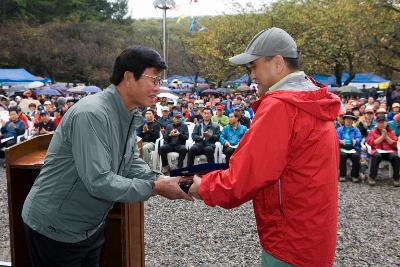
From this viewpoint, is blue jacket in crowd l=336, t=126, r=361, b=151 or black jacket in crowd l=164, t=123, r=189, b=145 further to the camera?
black jacket in crowd l=164, t=123, r=189, b=145

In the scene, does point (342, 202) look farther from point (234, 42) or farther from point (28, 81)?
point (28, 81)

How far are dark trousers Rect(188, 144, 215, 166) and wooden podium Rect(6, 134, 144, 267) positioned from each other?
639 cm

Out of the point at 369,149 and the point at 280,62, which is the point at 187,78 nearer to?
the point at 369,149

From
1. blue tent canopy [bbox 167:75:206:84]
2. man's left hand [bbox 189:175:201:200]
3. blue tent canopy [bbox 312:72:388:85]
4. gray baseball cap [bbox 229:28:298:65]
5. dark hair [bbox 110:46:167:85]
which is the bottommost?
blue tent canopy [bbox 167:75:206:84]

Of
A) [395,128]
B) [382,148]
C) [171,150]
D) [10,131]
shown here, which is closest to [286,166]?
[382,148]

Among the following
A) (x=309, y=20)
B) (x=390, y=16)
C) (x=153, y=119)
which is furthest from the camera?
(x=309, y=20)

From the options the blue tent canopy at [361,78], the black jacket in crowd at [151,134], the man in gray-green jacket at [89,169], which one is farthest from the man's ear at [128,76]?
the blue tent canopy at [361,78]

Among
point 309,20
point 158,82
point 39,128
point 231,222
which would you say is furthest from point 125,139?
point 309,20

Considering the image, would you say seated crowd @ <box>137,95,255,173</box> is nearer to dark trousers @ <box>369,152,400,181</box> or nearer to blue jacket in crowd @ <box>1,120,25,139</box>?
dark trousers @ <box>369,152,400,181</box>

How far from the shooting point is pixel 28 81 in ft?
96.8

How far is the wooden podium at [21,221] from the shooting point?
2.65 m

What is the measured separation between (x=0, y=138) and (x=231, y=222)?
7.02m

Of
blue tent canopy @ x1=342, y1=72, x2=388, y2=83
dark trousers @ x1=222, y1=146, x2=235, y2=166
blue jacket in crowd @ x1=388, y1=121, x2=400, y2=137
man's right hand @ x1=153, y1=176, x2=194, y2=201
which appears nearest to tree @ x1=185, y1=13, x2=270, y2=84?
blue tent canopy @ x1=342, y1=72, x2=388, y2=83

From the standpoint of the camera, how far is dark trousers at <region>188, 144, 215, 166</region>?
9.40m
